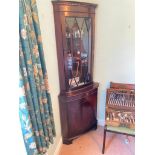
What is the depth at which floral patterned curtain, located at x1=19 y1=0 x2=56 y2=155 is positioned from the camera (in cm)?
114

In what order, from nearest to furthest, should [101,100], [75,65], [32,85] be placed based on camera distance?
[32,85], [75,65], [101,100]

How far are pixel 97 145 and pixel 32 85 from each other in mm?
1434

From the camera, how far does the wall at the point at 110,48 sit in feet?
6.59

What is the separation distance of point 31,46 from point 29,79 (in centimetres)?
24

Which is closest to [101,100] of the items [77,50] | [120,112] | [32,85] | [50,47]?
[120,112]

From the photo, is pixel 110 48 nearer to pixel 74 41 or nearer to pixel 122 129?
pixel 74 41

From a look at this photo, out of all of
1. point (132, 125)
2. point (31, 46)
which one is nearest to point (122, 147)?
point (132, 125)

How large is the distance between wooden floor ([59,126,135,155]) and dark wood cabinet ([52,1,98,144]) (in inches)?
4.6

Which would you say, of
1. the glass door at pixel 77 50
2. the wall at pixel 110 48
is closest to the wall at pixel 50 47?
the wall at pixel 110 48

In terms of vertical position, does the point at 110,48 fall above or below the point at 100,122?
above

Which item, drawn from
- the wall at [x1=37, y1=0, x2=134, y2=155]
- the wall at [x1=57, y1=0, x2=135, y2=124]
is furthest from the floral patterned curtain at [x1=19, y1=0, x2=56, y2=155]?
the wall at [x1=57, y1=0, x2=135, y2=124]

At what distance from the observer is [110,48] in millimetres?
2354

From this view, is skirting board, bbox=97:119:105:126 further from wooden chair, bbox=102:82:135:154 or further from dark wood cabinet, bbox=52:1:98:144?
wooden chair, bbox=102:82:135:154
